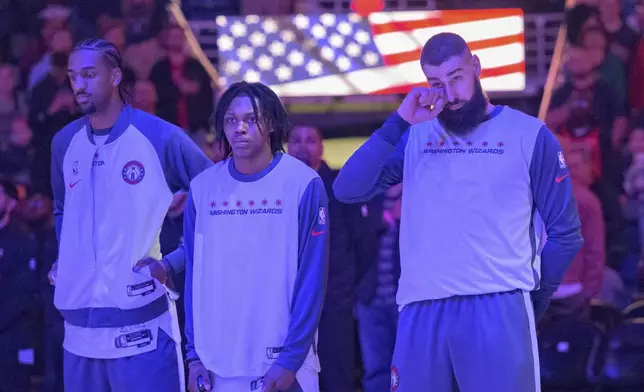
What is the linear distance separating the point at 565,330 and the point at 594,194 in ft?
3.40

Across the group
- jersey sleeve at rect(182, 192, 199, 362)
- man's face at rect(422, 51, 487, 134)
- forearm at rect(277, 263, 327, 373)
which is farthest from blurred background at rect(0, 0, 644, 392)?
man's face at rect(422, 51, 487, 134)

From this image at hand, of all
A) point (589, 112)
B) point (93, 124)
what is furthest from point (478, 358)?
point (589, 112)

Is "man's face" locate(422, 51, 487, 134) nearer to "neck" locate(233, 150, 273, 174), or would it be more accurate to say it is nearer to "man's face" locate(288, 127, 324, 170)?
"neck" locate(233, 150, 273, 174)

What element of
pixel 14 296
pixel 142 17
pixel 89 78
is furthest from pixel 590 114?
pixel 89 78

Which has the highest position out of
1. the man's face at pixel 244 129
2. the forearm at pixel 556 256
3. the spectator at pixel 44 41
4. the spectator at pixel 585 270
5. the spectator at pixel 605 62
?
the spectator at pixel 44 41

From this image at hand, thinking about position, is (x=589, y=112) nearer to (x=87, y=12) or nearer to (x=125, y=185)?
(x=87, y=12)

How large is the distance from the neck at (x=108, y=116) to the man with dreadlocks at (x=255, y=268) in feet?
1.81

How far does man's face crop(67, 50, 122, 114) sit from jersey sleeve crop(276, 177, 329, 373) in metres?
0.93

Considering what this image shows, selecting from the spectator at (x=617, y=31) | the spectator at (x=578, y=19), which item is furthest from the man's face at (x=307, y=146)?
the spectator at (x=617, y=31)

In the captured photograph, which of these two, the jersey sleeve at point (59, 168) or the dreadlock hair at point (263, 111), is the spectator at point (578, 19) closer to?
the dreadlock hair at point (263, 111)

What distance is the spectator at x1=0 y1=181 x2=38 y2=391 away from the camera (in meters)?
6.64

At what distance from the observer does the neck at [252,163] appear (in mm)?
3609

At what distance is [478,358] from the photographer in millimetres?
3324

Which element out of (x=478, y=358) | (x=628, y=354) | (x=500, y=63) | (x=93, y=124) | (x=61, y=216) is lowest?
(x=628, y=354)
